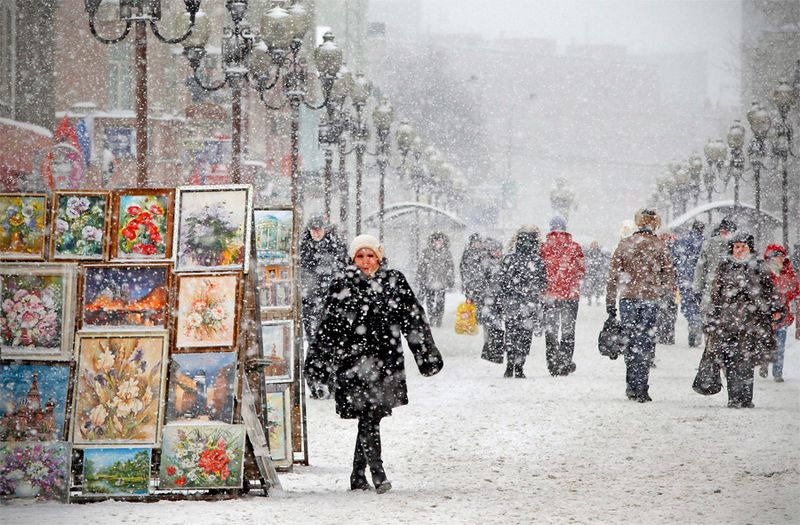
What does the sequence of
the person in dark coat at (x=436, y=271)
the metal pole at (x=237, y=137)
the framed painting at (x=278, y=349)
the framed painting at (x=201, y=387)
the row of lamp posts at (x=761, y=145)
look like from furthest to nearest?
the person in dark coat at (x=436, y=271) < the row of lamp posts at (x=761, y=145) < the metal pole at (x=237, y=137) < the framed painting at (x=278, y=349) < the framed painting at (x=201, y=387)

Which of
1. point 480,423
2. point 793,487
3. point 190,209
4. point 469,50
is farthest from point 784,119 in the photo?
point 469,50

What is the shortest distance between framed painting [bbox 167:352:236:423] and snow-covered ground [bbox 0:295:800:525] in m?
0.50

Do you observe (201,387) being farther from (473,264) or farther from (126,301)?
(473,264)

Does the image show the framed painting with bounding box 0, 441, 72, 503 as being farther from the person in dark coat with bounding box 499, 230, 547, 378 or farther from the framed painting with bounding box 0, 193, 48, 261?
the person in dark coat with bounding box 499, 230, 547, 378

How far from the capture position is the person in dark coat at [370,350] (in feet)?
Answer: 23.8

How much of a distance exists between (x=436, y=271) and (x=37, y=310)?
54.1ft

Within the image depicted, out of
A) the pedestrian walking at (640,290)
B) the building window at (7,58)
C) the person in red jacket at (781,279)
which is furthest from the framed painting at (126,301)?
the building window at (7,58)

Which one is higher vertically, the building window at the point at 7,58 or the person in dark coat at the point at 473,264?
the building window at the point at 7,58

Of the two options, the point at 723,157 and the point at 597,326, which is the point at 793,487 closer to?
the point at 597,326

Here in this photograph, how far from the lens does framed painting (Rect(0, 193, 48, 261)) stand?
6.99 meters

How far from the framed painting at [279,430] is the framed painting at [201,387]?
1.14m

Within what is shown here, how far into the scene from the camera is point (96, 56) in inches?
1180

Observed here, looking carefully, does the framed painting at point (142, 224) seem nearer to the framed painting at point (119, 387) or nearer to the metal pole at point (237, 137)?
the framed painting at point (119, 387)

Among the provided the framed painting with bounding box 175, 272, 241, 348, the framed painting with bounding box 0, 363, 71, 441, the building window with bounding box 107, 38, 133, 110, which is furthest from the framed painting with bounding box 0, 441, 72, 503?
the building window with bounding box 107, 38, 133, 110
